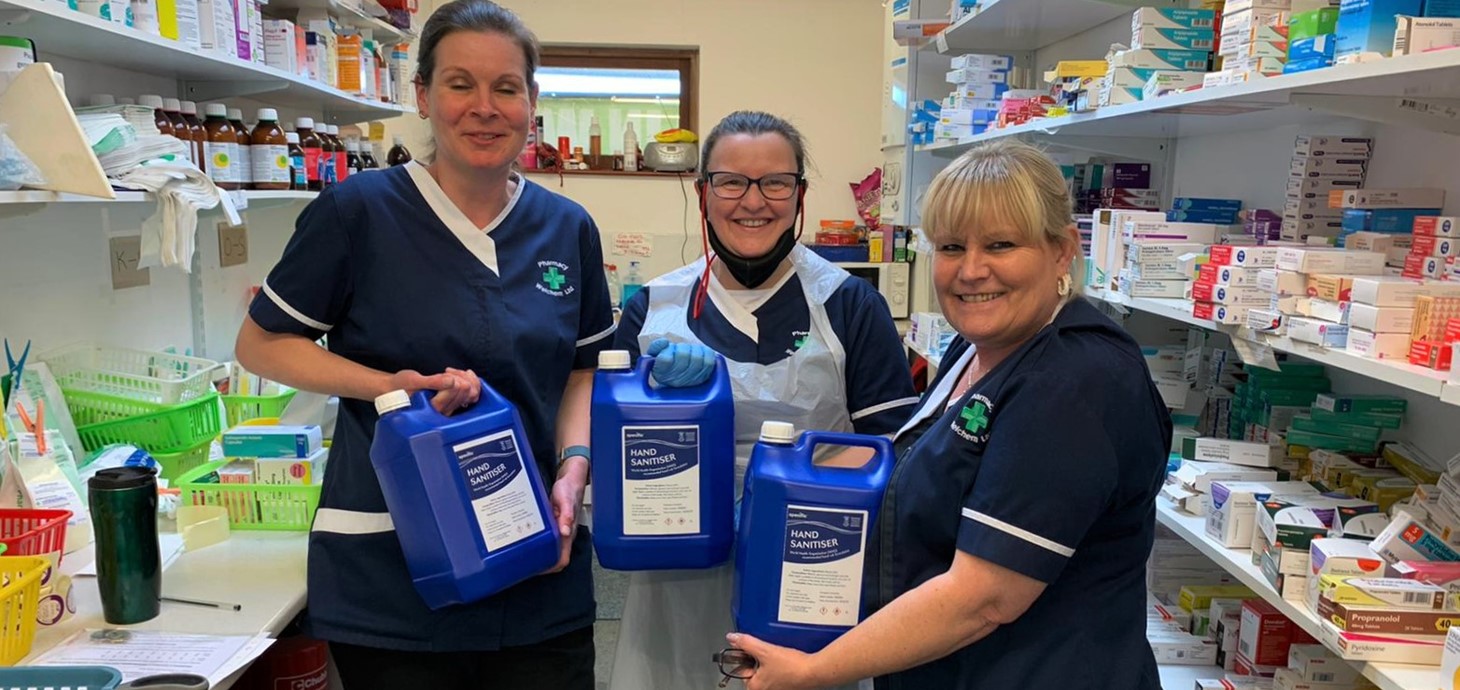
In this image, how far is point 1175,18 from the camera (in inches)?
73.0

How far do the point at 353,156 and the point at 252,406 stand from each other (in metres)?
0.94

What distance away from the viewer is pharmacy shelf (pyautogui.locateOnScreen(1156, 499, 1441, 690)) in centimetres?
112

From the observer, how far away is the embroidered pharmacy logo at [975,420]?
108cm

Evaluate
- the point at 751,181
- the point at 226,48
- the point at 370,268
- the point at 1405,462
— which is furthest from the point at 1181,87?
the point at 226,48

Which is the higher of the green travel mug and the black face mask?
the black face mask

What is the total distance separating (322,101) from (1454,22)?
2.86m

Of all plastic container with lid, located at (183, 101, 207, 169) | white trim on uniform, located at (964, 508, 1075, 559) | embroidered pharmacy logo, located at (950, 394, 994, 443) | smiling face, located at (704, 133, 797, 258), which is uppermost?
plastic container with lid, located at (183, 101, 207, 169)

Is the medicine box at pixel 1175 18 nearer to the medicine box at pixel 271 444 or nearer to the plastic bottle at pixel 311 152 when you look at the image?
the medicine box at pixel 271 444

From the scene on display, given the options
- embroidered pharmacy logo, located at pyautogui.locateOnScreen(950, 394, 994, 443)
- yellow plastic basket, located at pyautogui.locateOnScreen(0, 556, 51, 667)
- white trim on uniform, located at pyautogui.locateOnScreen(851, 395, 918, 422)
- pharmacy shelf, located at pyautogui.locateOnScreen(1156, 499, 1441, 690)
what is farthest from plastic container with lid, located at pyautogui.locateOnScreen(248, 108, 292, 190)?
pharmacy shelf, located at pyautogui.locateOnScreen(1156, 499, 1441, 690)

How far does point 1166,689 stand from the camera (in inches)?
65.5

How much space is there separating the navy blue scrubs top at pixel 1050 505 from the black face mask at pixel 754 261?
1.57 ft

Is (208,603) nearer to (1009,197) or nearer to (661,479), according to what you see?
(661,479)

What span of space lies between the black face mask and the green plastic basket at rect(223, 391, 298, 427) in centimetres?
136

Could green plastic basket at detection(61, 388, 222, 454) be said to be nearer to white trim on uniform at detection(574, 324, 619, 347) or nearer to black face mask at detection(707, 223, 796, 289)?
white trim on uniform at detection(574, 324, 619, 347)
